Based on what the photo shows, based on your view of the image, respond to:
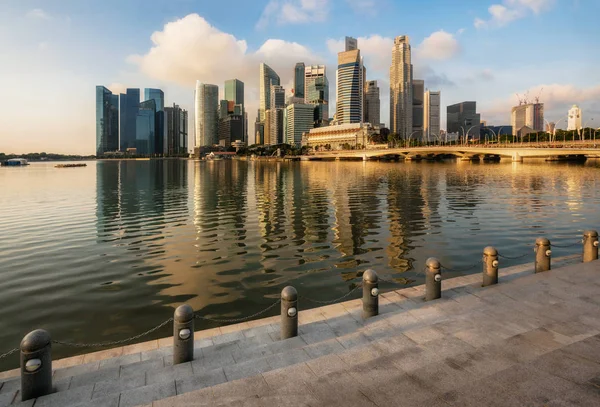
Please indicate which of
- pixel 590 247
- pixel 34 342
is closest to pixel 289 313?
pixel 34 342

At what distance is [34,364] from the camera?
682 cm

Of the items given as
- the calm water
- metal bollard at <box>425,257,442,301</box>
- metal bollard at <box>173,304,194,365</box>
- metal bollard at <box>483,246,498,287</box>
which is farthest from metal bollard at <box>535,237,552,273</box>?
metal bollard at <box>173,304,194,365</box>

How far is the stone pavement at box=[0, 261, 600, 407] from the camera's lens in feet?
20.7

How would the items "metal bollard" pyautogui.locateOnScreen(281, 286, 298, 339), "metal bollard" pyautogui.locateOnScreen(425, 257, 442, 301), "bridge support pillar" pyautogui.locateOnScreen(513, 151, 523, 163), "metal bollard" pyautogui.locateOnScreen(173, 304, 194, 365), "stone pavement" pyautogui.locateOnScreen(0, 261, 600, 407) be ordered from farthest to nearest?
"bridge support pillar" pyautogui.locateOnScreen(513, 151, 523, 163) → "metal bollard" pyautogui.locateOnScreen(425, 257, 442, 301) → "metal bollard" pyautogui.locateOnScreen(281, 286, 298, 339) → "metal bollard" pyautogui.locateOnScreen(173, 304, 194, 365) → "stone pavement" pyautogui.locateOnScreen(0, 261, 600, 407)

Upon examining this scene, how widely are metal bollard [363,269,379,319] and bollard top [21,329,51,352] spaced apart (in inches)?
283

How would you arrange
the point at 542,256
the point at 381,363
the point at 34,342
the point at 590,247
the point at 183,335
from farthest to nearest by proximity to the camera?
1. the point at 590,247
2. the point at 542,256
3. the point at 183,335
4. the point at 381,363
5. the point at 34,342

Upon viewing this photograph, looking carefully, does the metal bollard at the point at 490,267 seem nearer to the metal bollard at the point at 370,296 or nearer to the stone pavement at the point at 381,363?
the stone pavement at the point at 381,363

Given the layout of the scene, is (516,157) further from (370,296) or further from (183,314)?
(183,314)

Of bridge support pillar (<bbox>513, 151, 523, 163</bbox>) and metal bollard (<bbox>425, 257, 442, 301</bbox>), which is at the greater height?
bridge support pillar (<bbox>513, 151, 523, 163</bbox>)

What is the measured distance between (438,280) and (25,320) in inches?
533

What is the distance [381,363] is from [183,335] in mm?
4068

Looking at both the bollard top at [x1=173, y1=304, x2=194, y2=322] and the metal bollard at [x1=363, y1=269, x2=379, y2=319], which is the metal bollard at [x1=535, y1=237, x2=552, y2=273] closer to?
the metal bollard at [x1=363, y1=269, x2=379, y2=319]

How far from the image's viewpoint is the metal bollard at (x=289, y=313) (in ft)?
30.4

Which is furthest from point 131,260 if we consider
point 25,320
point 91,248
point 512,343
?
point 512,343
